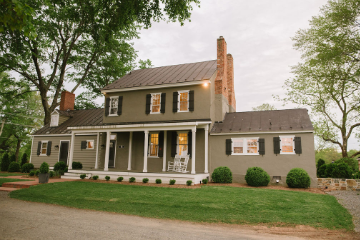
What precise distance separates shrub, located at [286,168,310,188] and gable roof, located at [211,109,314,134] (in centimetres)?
241

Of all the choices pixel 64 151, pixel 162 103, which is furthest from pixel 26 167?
pixel 162 103

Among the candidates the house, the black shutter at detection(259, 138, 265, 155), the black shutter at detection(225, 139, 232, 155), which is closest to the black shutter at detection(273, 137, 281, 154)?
the house

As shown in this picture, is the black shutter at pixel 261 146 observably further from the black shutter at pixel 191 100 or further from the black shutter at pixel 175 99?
the black shutter at pixel 175 99

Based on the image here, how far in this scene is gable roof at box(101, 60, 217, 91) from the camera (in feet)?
49.1

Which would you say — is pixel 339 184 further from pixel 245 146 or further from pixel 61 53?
pixel 61 53

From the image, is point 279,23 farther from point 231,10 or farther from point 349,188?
point 349,188

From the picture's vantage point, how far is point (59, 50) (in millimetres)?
22969

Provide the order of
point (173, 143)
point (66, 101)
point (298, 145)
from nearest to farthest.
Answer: point (298, 145) < point (173, 143) < point (66, 101)

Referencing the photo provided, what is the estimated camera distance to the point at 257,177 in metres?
11.7

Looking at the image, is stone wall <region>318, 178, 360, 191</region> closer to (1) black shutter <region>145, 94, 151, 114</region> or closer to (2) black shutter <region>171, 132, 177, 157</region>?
(2) black shutter <region>171, 132, 177, 157</region>

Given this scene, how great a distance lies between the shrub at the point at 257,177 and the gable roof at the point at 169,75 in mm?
5818

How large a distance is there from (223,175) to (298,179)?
3588 mm

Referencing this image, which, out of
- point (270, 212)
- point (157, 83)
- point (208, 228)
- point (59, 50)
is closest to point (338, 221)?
point (270, 212)

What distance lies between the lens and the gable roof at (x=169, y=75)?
14977 millimetres
